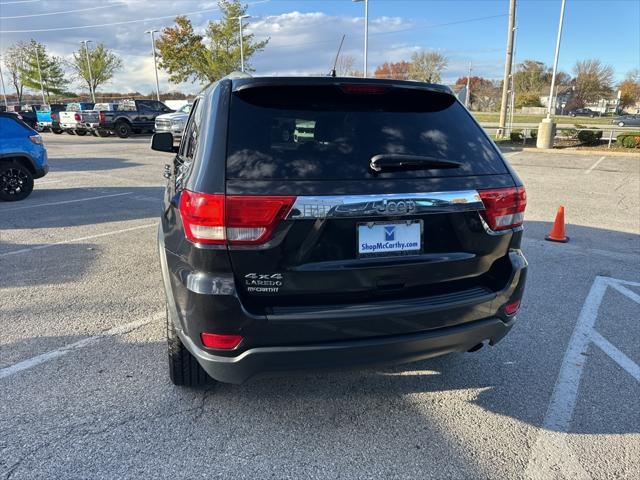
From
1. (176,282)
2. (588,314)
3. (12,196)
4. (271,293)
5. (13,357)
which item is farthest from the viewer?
(12,196)

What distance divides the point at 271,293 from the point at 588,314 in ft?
10.8

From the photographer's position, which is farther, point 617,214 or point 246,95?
point 617,214

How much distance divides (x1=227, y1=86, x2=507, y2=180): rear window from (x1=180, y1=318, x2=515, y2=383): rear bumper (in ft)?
2.69

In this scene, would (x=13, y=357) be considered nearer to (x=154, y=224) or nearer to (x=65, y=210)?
(x=154, y=224)

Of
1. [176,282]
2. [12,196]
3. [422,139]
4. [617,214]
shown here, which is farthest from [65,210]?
Result: [617,214]

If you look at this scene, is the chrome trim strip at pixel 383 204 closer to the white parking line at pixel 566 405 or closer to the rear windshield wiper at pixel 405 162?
the rear windshield wiper at pixel 405 162

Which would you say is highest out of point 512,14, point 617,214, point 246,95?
point 512,14

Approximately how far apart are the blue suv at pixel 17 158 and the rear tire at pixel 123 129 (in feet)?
56.5

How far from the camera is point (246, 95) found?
95.5 inches

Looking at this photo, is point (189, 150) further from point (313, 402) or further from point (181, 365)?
point (313, 402)

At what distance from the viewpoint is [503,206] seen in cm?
261

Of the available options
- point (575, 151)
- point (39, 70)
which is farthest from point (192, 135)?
point (39, 70)

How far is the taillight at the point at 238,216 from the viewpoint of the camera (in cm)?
217

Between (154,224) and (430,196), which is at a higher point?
(430,196)
